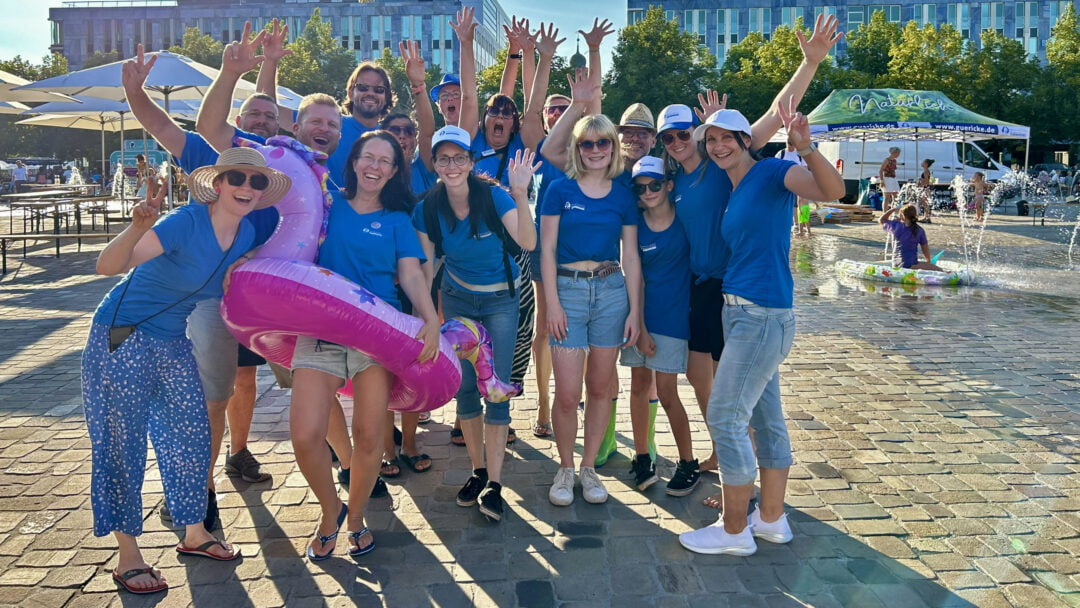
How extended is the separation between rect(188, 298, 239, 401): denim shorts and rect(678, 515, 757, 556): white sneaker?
242cm

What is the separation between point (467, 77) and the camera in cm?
546

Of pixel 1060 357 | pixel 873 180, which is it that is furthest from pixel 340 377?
pixel 873 180

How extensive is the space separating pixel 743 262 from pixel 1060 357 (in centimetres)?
572

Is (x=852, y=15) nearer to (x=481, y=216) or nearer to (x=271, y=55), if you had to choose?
(x=271, y=55)

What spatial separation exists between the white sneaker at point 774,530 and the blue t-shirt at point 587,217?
157 centimetres

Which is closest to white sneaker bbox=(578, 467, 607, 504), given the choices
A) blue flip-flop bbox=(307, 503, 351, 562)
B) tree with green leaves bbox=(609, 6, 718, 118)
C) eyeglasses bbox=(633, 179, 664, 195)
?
blue flip-flop bbox=(307, 503, 351, 562)

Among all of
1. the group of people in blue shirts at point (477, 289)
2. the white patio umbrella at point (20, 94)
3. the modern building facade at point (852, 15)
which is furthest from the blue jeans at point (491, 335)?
the modern building facade at point (852, 15)

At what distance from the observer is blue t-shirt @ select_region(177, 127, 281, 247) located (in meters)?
4.05

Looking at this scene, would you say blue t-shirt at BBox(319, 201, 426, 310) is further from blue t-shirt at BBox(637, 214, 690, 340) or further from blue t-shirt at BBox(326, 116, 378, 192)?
blue t-shirt at BBox(637, 214, 690, 340)

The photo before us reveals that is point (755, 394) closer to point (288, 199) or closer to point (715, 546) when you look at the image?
point (715, 546)

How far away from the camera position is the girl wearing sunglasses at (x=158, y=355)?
137 inches

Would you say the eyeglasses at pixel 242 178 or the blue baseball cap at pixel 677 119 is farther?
the blue baseball cap at pixel 677 119

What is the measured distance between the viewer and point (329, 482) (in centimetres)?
392

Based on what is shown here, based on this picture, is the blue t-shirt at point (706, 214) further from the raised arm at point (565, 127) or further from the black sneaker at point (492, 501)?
the black sneaker at point (492, 501)
